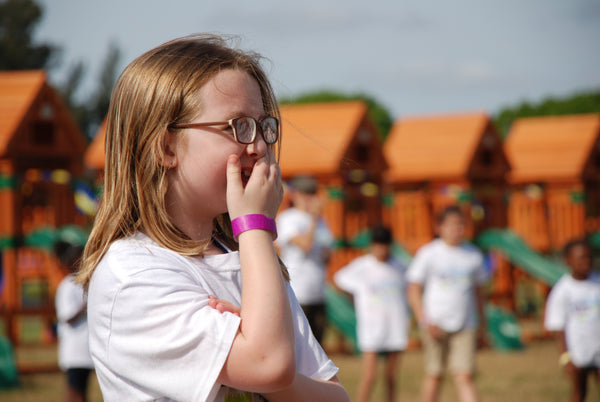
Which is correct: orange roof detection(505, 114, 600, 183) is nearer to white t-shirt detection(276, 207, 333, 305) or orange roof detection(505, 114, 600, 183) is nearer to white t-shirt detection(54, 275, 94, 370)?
white t-shirt detection(276, 207, 333, 305)

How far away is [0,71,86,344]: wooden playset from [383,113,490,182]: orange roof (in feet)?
19.9

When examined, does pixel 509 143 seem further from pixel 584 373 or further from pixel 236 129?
pixel 236 129

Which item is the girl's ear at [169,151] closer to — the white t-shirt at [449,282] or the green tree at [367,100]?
the white t-shirt at [449,282]

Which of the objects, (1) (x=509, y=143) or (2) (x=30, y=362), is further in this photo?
(1) (x=509, y=143)

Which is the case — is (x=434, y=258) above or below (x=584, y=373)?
above

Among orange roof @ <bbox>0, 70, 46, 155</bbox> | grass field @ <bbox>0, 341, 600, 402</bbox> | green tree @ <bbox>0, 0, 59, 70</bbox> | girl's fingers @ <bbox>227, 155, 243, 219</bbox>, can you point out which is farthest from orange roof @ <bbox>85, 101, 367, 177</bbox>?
green tree @ <bbox>0, 0, 59, 70</bbox>

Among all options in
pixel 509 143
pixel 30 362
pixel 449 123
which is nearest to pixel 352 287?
pixel 30 362

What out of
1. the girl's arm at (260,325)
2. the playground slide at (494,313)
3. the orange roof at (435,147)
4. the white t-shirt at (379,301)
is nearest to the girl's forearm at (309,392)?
the girl's arm at (260,325)

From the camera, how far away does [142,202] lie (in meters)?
1.67

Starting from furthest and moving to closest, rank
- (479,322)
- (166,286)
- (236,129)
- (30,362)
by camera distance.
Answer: (30,362) < (479,322) < (236,129) < (166,286)

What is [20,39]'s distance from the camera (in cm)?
4112

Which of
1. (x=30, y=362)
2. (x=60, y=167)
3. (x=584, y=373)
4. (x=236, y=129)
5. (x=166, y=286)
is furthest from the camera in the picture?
(x=60, y=167)

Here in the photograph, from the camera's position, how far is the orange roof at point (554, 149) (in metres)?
17.1

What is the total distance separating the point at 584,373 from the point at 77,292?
421cm
